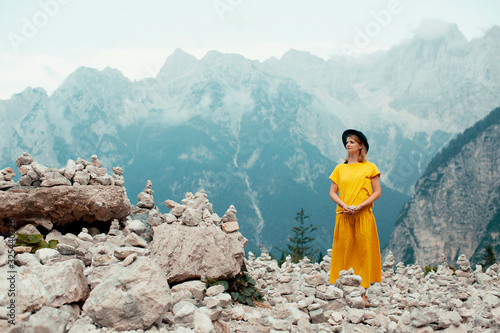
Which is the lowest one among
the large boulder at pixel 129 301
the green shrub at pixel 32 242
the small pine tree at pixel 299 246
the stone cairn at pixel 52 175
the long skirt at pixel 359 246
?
the large boulder at pixel 129 301

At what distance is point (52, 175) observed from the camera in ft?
29.2

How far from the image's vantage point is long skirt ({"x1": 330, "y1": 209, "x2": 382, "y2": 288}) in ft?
24.4

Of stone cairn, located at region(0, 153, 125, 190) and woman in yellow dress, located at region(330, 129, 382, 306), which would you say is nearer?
woman in yellow dress, located at region(330, 129, 382, 306)

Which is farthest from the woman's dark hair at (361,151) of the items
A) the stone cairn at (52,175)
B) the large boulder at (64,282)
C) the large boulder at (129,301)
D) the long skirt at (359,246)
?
the stone cairn at (52,175)

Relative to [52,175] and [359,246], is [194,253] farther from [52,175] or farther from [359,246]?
[52,175]

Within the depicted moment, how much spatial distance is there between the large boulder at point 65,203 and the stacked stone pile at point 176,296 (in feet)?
1.23

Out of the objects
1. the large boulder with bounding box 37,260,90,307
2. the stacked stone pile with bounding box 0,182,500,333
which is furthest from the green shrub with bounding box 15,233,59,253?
the large boulder with bounding box 37,260,90,307

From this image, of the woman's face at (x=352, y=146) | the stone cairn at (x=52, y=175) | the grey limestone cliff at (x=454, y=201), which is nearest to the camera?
the woman's face at (x=352, y=146)

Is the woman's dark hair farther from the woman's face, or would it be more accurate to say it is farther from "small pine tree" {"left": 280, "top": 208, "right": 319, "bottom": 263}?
"small pine tree" {"left": 280, "top": 208, "right": 319, "bottom": 263}

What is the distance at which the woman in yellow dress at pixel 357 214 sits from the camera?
24.2 ft

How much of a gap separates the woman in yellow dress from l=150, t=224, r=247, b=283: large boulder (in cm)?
209

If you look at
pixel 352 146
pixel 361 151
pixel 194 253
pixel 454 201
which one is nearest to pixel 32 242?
pixel 194 253

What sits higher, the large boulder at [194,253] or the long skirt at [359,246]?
the long skirt at [359,246]

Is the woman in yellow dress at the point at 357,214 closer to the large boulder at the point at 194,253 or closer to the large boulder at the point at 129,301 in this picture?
the large boulder at the point at 194,253
